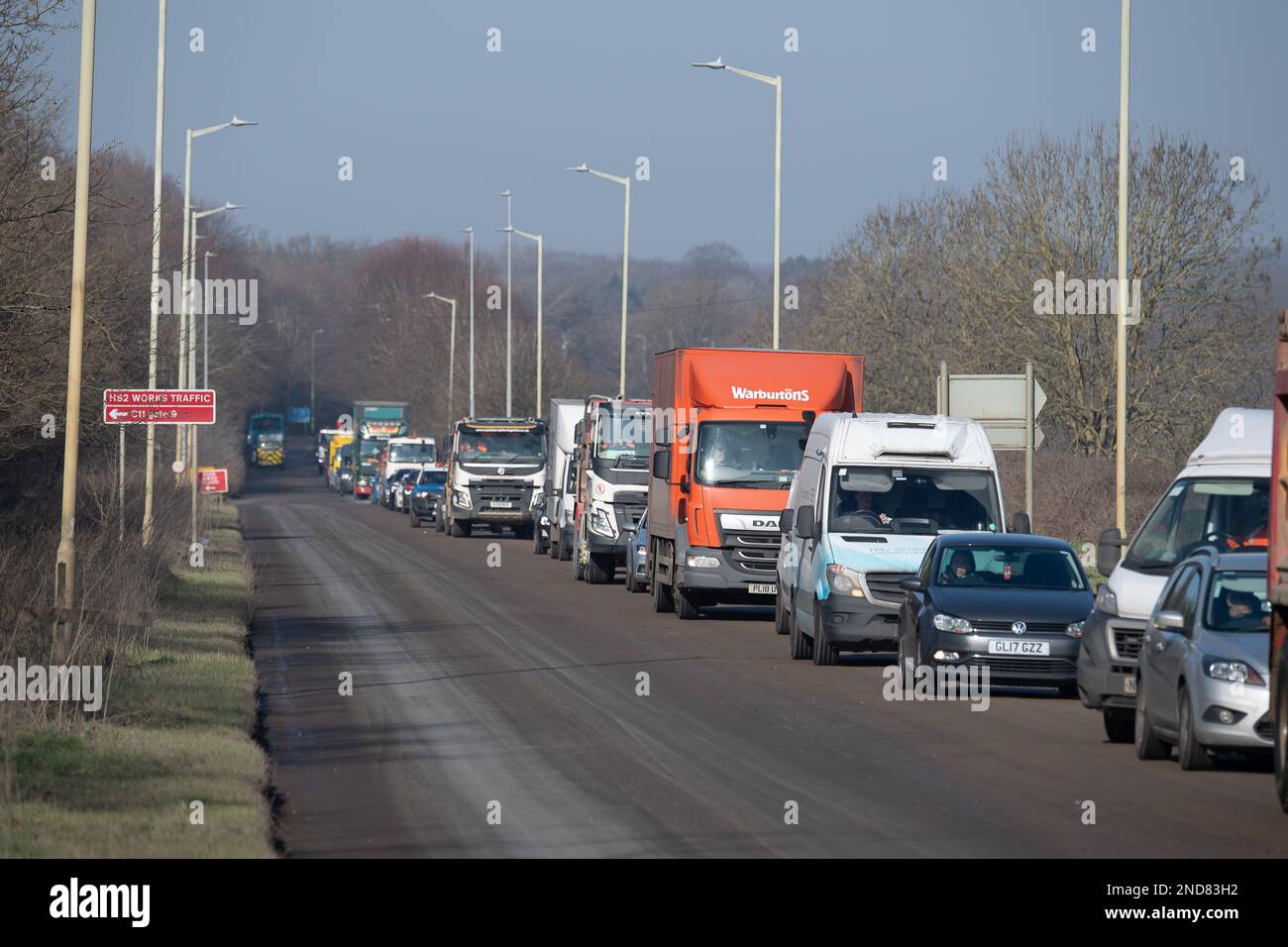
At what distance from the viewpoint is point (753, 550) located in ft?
81.3

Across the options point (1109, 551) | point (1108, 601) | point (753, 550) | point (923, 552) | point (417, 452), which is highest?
point (417, 452)

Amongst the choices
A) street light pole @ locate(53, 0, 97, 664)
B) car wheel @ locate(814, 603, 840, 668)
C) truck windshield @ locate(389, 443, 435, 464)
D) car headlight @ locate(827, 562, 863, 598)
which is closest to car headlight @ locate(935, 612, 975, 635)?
car headlight @ locate(827, 562, 863, 598)

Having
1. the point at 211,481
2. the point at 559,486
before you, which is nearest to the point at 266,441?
the point at 559,486

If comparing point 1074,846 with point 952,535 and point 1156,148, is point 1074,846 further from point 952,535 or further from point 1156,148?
point 1156,148

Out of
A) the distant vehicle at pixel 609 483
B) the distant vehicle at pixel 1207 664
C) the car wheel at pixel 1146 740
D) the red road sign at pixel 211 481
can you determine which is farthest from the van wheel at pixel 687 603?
the red road sign at pixel 211 481

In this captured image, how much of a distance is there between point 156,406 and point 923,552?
34.2 feet

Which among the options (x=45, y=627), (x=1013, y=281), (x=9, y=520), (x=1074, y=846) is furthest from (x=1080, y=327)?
(x=1074, y=846)

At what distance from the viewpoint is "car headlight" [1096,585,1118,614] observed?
14.3 m

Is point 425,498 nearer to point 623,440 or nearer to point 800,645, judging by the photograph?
point 623,440

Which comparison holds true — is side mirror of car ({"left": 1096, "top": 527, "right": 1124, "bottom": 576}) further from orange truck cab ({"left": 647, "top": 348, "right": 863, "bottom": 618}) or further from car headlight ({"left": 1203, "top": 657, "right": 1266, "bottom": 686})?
orange truck cab ({"left": 647, "top": 348, "right": 863, "bottom": 618})

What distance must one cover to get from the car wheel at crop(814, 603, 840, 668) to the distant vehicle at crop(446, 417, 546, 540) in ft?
101

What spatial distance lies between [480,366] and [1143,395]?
140 ft

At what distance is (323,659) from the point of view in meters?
19.6

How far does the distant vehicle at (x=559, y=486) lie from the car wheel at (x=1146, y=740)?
27.5m
